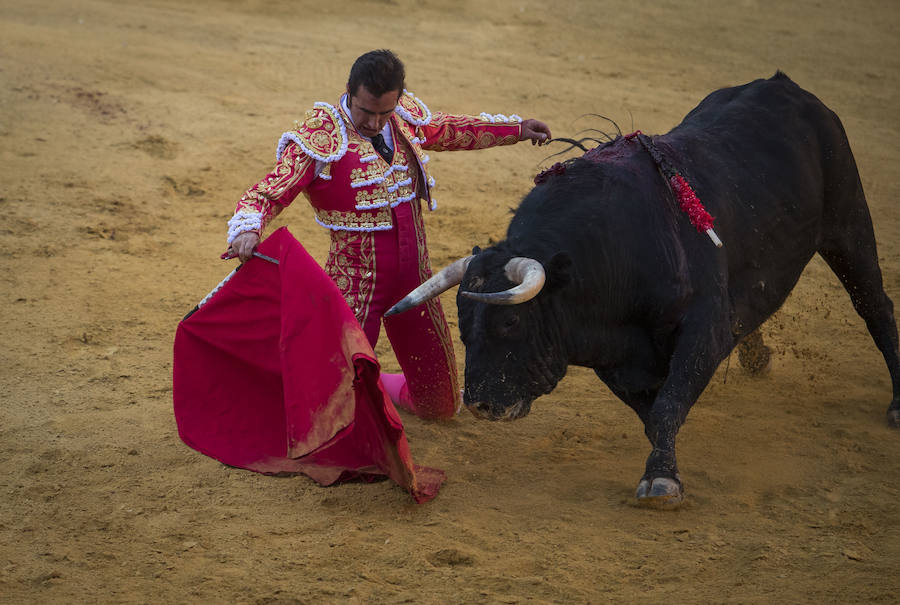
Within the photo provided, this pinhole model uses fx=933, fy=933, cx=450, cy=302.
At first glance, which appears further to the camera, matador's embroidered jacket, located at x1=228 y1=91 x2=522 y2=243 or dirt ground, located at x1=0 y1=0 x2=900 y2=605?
matador's embroidered jacket, located at x1=228 y1=91 x2=522 y2=243

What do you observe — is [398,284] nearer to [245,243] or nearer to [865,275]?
[245,243]

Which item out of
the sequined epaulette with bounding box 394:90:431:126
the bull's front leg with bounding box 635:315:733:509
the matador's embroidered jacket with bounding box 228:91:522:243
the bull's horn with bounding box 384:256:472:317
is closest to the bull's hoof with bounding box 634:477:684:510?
the bull's front leg with bounding box 635:315:733:509

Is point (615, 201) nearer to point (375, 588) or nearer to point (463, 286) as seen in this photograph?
point (463, 286)

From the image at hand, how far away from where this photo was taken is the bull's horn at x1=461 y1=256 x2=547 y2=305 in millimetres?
3121

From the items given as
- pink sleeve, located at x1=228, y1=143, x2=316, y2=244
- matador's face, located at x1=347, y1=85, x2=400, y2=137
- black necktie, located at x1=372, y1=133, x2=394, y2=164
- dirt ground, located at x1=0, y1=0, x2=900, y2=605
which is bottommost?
dirt ground, located at x1=0, y1=0, x2=900, y2=605

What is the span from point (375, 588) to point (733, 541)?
125 cm

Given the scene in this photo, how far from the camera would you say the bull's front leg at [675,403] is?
3.41m

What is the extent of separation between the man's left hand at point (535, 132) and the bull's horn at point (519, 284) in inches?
41.4

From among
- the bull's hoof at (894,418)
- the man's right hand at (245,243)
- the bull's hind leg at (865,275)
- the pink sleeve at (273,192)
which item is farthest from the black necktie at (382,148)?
the bull's hoof at (894,418)

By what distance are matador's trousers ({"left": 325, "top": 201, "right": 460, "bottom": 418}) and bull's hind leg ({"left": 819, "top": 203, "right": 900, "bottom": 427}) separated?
74.2 inches

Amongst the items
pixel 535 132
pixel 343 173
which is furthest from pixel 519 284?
pixel 535 132

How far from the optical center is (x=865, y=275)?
14.5 ft

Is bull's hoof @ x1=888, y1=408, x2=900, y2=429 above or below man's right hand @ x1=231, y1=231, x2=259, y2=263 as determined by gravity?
below

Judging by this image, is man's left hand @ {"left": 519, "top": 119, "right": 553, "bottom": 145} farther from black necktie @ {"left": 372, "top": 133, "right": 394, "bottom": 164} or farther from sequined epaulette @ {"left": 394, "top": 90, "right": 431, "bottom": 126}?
black necktie @ {"left": 372, "top": 133, "right": 394, "bottom": 164}
